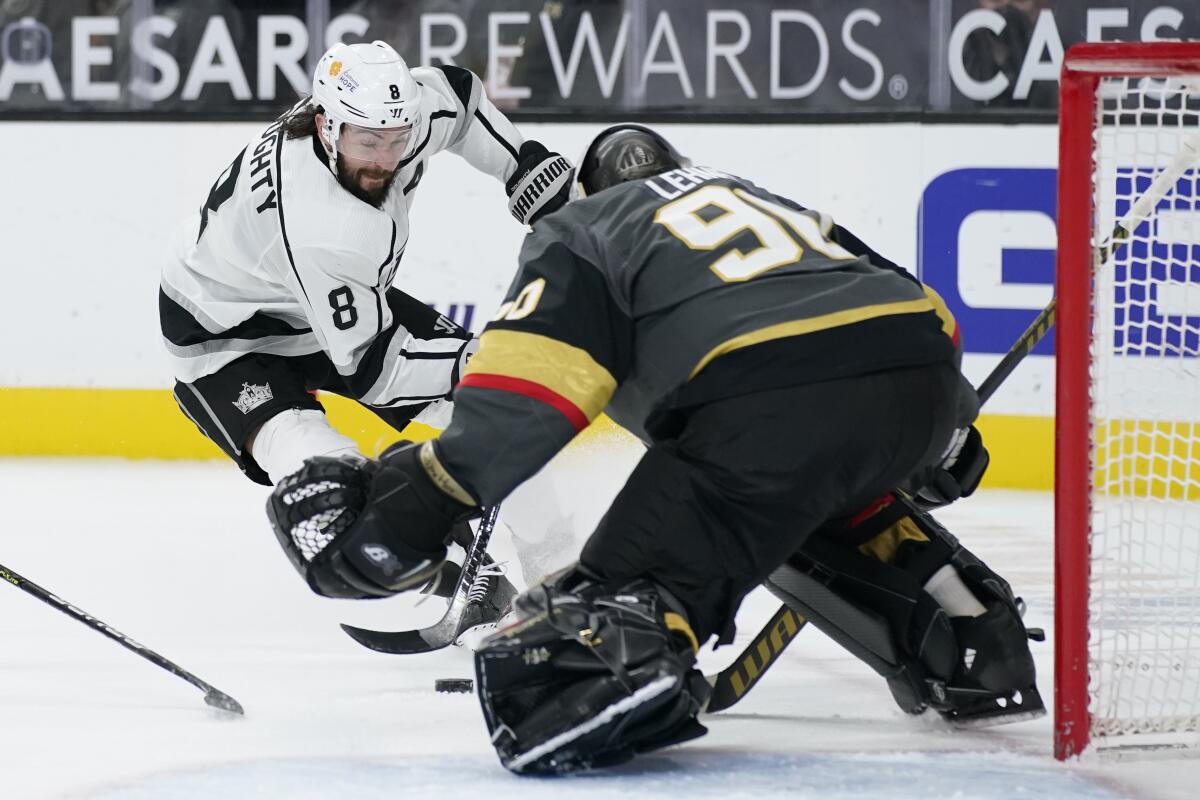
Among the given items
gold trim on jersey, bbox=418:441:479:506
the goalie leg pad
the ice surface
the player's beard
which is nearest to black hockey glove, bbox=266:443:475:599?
gold trim on jersey, bbox=418:441:479:506

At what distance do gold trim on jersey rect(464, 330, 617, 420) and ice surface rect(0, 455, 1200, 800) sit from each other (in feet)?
1.41

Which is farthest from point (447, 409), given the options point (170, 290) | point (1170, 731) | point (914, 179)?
point (914, 179)

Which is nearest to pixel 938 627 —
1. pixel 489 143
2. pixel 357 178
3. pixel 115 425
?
pixel 357 178

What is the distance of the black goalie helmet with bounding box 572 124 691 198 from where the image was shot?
6.64 ft

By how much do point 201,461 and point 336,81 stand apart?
7.23 ft

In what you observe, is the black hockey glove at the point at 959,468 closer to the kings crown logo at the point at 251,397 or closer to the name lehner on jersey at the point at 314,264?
the name lehner on jersey at the point at 314,264

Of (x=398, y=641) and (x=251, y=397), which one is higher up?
(x=251, y=397)

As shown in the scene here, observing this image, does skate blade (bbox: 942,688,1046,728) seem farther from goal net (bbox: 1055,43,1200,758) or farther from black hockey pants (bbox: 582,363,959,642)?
black hockey pants (bbox: 582,363,959,642)

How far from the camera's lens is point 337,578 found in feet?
5.81

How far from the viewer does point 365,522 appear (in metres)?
1.73

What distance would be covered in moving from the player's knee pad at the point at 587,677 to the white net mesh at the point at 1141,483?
0.50 meters

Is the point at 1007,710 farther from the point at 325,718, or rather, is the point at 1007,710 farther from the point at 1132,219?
the point at 325,718

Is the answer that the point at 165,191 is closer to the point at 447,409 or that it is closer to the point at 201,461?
the point at 201,461

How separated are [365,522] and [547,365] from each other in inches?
10.4
